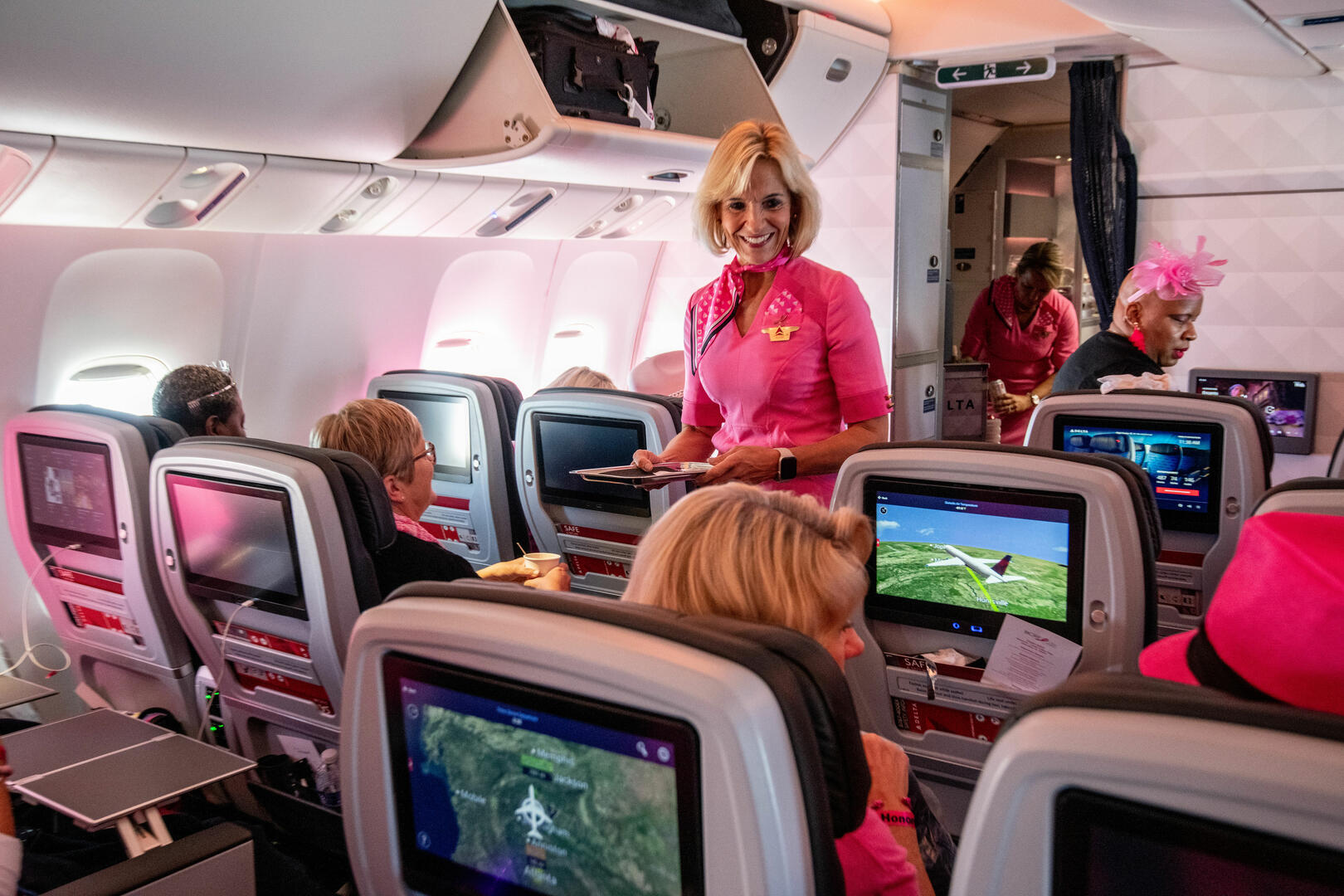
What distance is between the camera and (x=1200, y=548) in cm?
306

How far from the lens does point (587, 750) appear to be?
1.09 m

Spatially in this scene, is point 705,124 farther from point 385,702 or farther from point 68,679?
point 385,702

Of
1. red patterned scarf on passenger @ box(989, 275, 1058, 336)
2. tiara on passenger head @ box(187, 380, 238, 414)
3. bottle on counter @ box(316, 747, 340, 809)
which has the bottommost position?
bottle on counter @ box(316, 747, 340, 809)

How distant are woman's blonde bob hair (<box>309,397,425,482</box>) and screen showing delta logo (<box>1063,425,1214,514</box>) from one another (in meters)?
1.94

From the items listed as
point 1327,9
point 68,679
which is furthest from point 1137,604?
point 68,679

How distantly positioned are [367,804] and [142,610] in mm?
2102

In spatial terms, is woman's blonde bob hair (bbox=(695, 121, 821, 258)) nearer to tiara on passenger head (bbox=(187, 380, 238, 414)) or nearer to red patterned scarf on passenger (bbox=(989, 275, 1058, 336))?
tiara on passenger head (bbox=(187, 380, 238, 414))

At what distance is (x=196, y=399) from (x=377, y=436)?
108 centimetres

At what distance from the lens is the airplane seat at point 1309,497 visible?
5.81 ft

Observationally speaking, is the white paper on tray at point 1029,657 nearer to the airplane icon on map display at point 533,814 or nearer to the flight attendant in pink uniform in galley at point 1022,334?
the airplane icon on map display at point 533,814

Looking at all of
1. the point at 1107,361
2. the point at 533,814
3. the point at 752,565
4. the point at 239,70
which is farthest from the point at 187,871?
the point at 1107,361

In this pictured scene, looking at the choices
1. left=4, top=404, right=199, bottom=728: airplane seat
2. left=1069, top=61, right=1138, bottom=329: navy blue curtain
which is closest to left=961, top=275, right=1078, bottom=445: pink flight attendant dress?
left=1069, top=61, right=1138, bottom=329: navy blue curtain

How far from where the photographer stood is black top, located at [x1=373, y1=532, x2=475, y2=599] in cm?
264

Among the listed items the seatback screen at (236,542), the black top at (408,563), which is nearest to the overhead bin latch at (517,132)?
the black top at (408,563)
